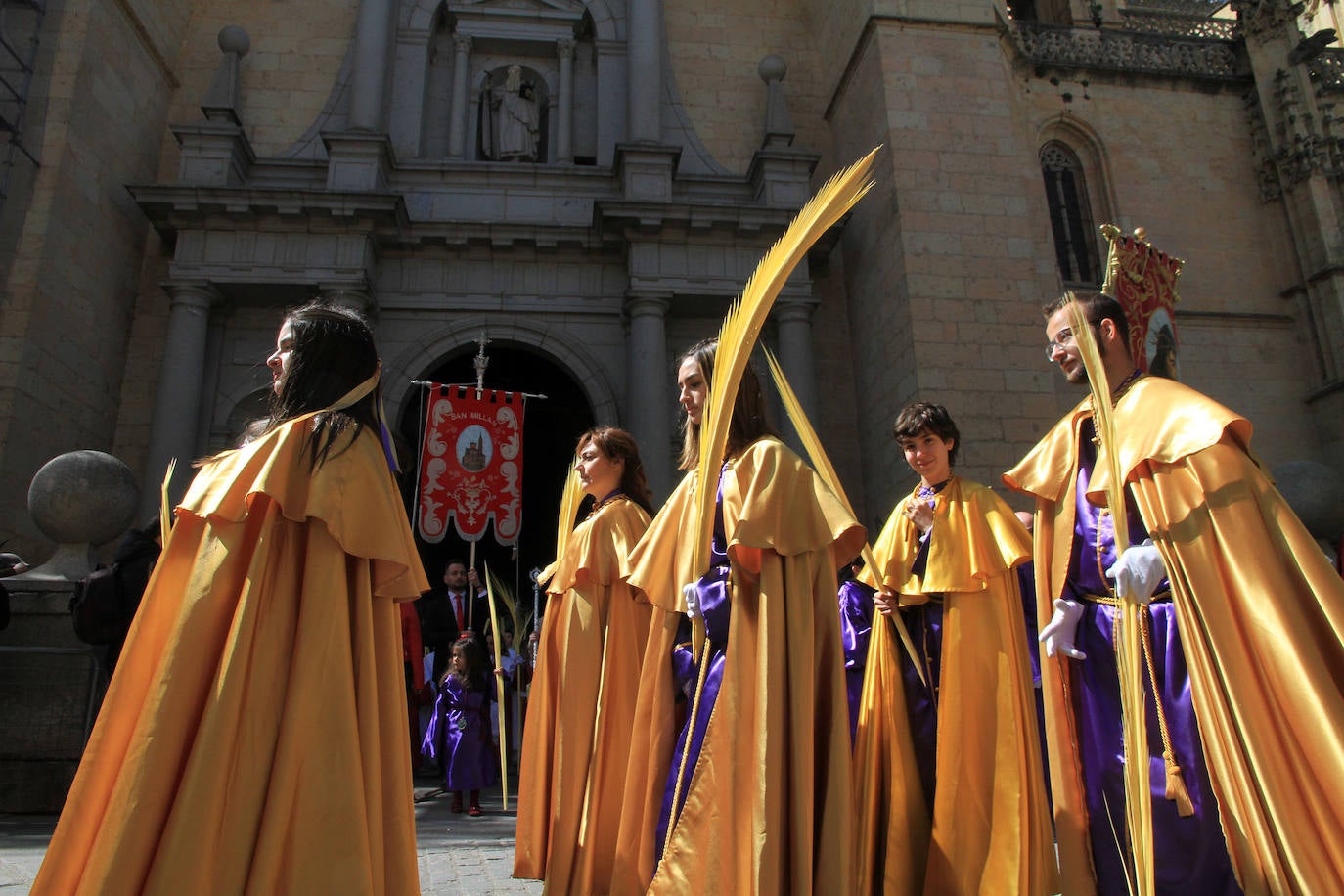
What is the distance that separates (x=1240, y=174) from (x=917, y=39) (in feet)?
24.0

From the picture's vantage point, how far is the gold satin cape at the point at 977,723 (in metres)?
3.15

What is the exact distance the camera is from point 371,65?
12336 mm

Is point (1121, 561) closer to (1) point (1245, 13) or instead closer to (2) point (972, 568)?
(2) point (972, 568)

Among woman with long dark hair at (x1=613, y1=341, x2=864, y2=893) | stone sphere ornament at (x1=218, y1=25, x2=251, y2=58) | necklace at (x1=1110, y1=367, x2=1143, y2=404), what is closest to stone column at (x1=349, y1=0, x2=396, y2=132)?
stone sphere ornament at (x1=218, y1=25, x2=251, y2=58)

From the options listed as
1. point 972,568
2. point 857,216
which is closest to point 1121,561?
point 972,568

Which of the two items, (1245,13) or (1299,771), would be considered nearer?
(1299,771)

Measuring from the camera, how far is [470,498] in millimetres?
9984

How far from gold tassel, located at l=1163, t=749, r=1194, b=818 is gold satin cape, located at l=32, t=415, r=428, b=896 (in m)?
2.02

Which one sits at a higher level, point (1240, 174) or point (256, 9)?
point (256, 9)

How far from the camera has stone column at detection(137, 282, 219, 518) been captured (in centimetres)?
1009

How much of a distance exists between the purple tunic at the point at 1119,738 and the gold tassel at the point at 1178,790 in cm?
4

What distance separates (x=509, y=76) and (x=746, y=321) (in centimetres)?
1255

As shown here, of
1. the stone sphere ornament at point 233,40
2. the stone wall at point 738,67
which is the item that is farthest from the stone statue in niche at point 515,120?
the stone sphere ornament at point 233,40

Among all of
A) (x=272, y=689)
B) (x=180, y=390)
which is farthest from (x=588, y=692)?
(x=180, y=390)
